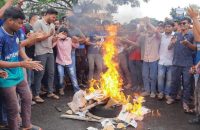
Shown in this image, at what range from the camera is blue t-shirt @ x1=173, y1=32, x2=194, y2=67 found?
8.11m

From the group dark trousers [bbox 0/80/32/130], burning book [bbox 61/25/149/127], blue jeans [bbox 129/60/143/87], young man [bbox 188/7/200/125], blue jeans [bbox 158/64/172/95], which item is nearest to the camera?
dark trousers [bbox 0/80/32/130]

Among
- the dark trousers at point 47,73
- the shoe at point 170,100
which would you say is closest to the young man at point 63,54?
the dark trousers at point 47,73

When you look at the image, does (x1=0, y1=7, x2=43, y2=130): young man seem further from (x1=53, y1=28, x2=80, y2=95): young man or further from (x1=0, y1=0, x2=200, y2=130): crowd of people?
(x1=53, y1=28, x2=80, y2=95): young man

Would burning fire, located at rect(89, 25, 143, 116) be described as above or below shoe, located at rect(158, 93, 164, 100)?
above

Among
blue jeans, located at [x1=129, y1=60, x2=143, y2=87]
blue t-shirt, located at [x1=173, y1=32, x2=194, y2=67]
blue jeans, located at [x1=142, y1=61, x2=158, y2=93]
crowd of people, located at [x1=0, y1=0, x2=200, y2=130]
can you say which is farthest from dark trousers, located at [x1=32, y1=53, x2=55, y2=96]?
blue t-shirt, located at [x1=173, y1=32, x2=194, y2=67]

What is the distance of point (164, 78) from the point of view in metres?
9.02

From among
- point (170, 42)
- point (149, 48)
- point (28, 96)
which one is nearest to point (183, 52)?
point (170, 42)

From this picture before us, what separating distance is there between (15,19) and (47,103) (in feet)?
11.8

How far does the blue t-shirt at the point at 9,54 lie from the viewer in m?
5.25

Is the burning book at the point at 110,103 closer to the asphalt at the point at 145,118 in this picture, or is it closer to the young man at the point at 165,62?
the asphalt at the point at 145,118

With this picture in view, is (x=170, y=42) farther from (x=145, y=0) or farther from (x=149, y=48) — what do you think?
(x=145, y=0)

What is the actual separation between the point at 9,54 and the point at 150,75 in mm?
5057

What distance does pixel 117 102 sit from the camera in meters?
7.45

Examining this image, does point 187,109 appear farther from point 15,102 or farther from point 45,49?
point 15,102
